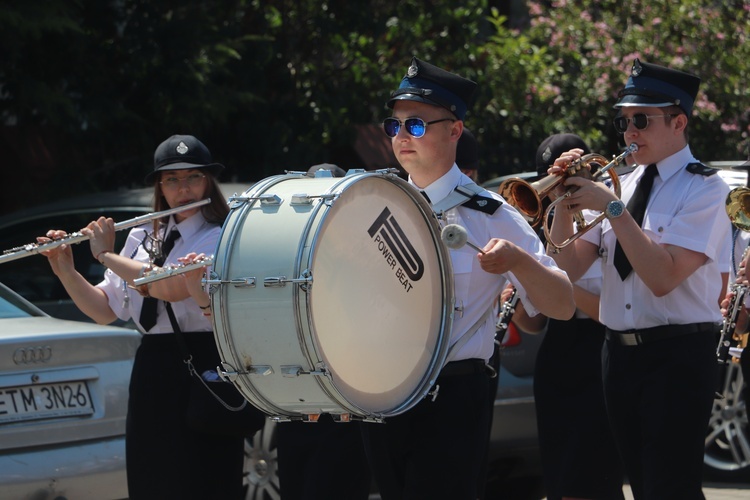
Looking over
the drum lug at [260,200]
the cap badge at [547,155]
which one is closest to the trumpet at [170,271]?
the drum lug at [260,200]

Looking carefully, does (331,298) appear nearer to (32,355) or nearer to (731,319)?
(32,355)

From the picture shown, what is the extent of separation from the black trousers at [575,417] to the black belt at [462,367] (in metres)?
1.37

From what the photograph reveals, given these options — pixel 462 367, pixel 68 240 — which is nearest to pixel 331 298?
pixel 462 367

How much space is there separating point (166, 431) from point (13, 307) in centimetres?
129

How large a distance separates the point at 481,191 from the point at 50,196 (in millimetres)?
5996

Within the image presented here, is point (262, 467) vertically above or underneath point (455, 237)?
underneath

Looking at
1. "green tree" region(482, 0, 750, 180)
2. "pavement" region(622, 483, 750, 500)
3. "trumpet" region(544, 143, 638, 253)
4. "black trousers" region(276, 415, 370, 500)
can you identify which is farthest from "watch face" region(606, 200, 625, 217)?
"green tree" region(482, 0, 750, 180)

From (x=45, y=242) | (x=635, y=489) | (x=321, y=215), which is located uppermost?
(x=321, y=215)

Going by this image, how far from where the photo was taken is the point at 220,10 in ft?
34.1

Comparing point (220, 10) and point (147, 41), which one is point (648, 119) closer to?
point (147, 41)

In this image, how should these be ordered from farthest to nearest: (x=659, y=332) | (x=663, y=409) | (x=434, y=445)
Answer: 1. (x=659, y=332)
2. (x=663, y=409)
3. (x=434, y=445)

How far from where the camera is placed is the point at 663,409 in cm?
449

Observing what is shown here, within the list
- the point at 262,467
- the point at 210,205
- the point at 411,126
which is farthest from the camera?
the point at 262,467

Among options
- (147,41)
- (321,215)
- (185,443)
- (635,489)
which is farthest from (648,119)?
(147,41)
